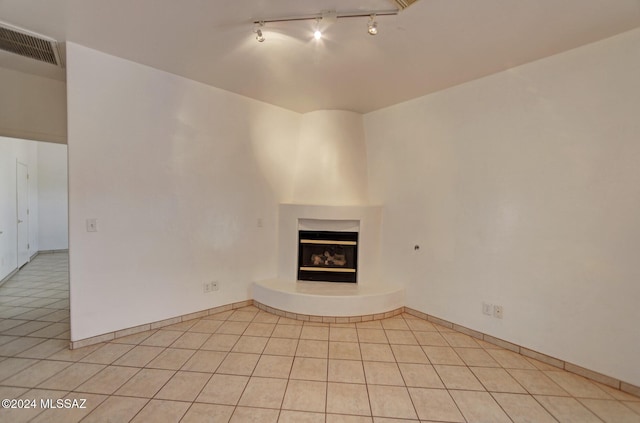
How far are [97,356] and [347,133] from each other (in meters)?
3.52

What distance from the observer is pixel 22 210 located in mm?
5020

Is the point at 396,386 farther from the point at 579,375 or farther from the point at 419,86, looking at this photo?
the point at 419,86

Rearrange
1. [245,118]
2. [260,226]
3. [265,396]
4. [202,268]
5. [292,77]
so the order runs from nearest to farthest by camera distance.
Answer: [265,396]
[292,77]
[202,268]
[245,118]
[260,226]

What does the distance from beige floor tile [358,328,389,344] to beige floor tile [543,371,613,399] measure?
4.32ft

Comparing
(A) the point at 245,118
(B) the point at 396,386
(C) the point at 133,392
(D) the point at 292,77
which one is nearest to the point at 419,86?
(D) the point at 292,77

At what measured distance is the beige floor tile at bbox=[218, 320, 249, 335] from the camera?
273 centimetres

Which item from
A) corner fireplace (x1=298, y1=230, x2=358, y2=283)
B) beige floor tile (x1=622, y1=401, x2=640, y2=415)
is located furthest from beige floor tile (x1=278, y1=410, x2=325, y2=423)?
beige floor tile (x1=622, y1=401, x2=640, y2=415)

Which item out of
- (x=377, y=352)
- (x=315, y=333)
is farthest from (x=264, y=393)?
(x=377, y=352)

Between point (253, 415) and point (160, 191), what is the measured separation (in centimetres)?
222

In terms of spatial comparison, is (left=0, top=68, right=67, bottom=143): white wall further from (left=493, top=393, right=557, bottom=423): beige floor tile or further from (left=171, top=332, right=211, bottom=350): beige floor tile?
(left=493, top=393, right=557, bottom=423): beige floor tile

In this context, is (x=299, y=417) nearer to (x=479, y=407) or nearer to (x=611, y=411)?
(x=479, y=407)

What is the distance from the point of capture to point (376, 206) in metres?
3.55

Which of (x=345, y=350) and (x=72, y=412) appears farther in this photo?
(x=345, y=350)

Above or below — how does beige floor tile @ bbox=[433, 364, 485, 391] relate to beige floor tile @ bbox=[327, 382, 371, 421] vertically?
below
